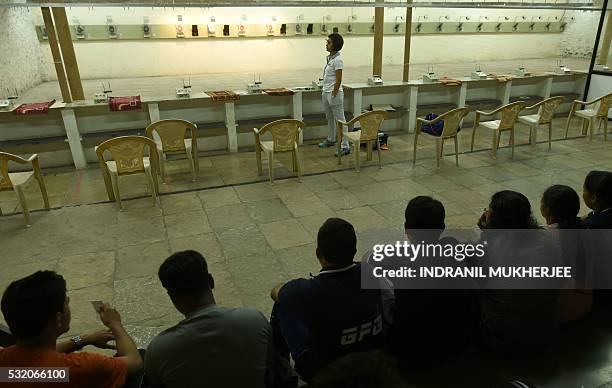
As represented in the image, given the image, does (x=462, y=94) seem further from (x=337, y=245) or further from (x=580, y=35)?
(x=580, y=35)

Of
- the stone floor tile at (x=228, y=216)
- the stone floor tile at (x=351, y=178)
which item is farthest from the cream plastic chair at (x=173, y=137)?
the stone floor tile at (x=351, y=178)

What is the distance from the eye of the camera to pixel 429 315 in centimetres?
182

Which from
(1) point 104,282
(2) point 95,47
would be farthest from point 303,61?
(1) point 104,282

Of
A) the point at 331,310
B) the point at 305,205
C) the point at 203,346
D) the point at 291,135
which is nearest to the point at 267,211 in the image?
the point at 305,205

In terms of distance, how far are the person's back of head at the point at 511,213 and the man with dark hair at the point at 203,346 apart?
1.23 meters

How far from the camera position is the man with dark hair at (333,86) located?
544cm

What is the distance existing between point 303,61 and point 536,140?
6.37 metres

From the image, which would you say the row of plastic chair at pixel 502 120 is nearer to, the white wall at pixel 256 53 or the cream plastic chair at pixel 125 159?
the cream plastic chair at pixel 125 159

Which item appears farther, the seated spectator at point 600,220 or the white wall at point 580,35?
the white wall at point 580,35

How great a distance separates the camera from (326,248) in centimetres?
168

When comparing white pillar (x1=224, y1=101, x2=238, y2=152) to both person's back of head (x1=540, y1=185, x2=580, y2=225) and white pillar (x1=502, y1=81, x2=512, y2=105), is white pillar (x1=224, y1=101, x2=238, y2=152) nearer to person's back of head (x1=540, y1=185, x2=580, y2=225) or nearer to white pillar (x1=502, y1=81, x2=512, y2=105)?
person's back of head (x1=540, y1=185, x2=580, y2=225)

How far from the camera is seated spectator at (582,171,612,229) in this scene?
222 cm

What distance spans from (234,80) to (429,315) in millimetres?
8301

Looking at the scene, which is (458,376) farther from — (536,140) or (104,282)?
(536,140)
